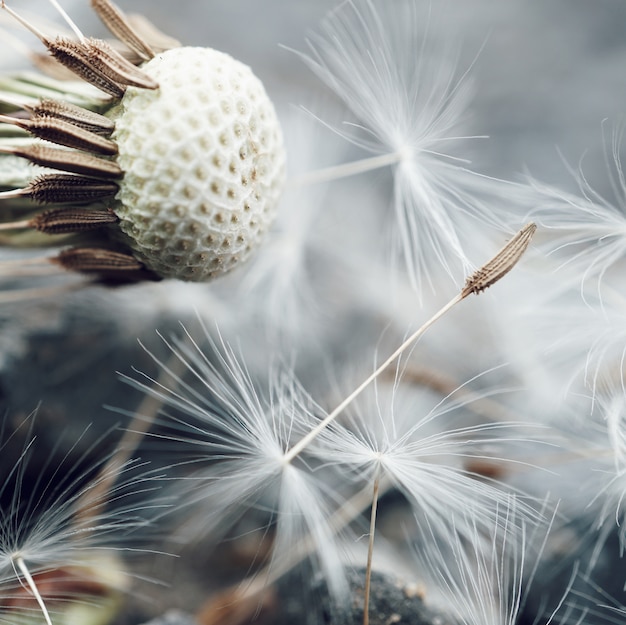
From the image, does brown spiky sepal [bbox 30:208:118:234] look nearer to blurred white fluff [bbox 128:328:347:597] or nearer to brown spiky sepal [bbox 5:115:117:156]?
brown spiky sepal [bbox 5:115:117:156]

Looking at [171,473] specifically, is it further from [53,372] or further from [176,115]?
[176,115]

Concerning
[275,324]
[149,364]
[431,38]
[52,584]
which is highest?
[431,38]

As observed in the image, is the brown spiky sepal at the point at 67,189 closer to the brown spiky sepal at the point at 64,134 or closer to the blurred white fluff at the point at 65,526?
the brown spiky sepal at the point at 64,134

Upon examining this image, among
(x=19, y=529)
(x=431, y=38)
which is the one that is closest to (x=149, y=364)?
(x=19, y=529)

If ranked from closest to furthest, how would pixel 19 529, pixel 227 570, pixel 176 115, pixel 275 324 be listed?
pixel 176 115, pixel 19 529, pixel 227 570, pixel 275 324

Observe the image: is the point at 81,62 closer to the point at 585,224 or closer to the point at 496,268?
the point at 496,268

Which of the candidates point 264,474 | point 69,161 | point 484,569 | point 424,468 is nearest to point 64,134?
point 69,161

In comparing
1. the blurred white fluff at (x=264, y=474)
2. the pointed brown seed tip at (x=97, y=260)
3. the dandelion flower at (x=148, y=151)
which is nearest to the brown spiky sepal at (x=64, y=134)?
the dandelion flower at (x=148, y=151)
